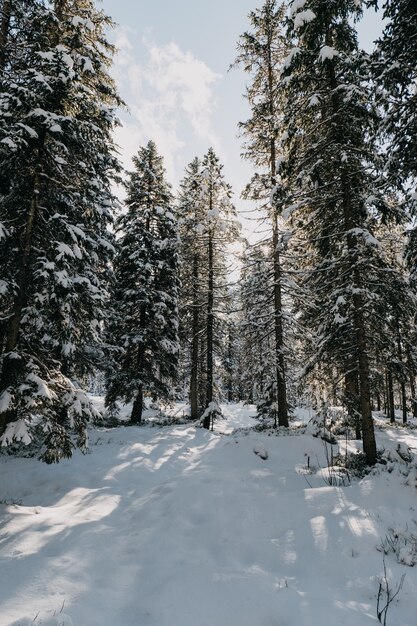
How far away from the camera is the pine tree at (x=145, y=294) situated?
18.8 meters

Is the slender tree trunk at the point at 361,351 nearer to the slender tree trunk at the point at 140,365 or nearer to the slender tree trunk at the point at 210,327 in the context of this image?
the slender tree trunk at the point at 210,327

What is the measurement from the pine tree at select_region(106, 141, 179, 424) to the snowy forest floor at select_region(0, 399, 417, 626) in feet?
29.9

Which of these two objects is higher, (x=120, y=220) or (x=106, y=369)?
(x=120, y=220)

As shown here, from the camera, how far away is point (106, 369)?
683 inches

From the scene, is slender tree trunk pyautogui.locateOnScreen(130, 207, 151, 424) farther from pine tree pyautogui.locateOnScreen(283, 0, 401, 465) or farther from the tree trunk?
pine tree pyautogui.locateOnScreen(283, 0, 401, 465)

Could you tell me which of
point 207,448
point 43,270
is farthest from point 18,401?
point 207,448

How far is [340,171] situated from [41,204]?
8.38 meters

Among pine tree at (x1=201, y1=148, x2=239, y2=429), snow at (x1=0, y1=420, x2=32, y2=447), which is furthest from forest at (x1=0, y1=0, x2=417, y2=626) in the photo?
pine tree at (x1=201, y1=148, x2=239, y2=429)

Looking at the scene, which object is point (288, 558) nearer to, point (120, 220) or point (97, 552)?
point (97, 552)

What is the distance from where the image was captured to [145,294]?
1911cm

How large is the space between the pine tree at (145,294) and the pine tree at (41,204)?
887 centimetres

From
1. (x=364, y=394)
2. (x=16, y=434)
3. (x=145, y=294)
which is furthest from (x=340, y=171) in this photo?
(x=145, y=294)

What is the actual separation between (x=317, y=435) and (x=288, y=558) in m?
8.18

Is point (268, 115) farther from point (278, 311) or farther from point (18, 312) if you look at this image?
point (18, 312)
